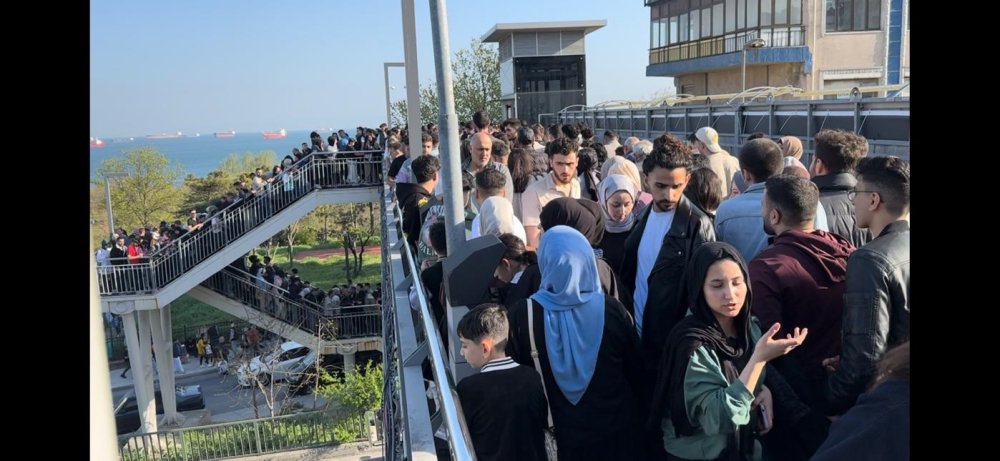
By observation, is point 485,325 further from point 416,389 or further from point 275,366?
point 275,366

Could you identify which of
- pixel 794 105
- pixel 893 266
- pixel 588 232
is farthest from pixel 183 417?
pixel 893 266

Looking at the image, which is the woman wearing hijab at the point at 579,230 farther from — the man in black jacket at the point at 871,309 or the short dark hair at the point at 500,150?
the short dark hair at the point at 500,150

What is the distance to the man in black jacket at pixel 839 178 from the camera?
402cm

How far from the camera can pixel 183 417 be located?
27312 millimetres

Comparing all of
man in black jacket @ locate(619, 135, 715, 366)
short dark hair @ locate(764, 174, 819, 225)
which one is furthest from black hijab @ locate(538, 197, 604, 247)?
short dark hair @ locate(764, 174, 819, 225)

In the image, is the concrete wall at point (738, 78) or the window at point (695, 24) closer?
the concrete wall at point (738, 78)

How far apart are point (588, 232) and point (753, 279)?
1355 millimetres

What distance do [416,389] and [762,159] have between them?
2.43 metres

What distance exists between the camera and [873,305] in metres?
2.66

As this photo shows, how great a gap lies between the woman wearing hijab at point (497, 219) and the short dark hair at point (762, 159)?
1430 mm

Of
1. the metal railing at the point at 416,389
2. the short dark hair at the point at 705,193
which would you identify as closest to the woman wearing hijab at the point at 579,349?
the metal railing at the point at 416,389
